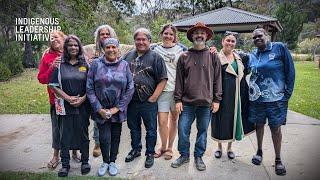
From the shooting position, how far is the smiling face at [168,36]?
432 centimetres

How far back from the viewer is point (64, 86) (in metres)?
3.94

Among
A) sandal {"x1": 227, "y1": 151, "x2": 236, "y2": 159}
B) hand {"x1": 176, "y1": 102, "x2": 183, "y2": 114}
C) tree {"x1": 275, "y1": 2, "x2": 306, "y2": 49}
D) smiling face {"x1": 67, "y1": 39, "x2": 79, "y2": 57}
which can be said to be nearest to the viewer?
smiling face {"x1": 67, "y1": 39, "x2": 79, "y2": 57}

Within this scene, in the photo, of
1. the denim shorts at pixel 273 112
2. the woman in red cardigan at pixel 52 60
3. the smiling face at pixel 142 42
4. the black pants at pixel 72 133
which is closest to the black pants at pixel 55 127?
the woman in red cardigan at pixel 52 60

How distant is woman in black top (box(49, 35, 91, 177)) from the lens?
3930 millimetres

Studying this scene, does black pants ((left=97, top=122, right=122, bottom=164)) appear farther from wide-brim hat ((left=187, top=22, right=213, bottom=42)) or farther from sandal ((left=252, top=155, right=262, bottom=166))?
→ sandal ((left=252, top=155, right=262, bottom=166))

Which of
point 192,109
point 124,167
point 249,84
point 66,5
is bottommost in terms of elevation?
point 124,167

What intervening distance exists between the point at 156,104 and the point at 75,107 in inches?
39.8

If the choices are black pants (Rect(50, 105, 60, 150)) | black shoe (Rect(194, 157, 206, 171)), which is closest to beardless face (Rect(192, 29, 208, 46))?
black shoe (Rect(194, 157, 206, 171))

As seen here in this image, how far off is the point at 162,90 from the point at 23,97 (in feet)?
23.0

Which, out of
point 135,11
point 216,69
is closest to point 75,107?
point 216,69

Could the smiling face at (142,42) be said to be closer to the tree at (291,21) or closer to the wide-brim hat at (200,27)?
the wide-brim hat at (200,27)

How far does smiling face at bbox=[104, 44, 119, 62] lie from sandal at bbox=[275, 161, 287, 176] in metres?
2.31

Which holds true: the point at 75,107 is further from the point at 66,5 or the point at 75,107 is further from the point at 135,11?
the point at 135,11

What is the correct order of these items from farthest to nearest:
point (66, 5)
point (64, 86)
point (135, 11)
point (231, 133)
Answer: point (135, 11), point (66, 5), point (231, 133), point (64, 86)
